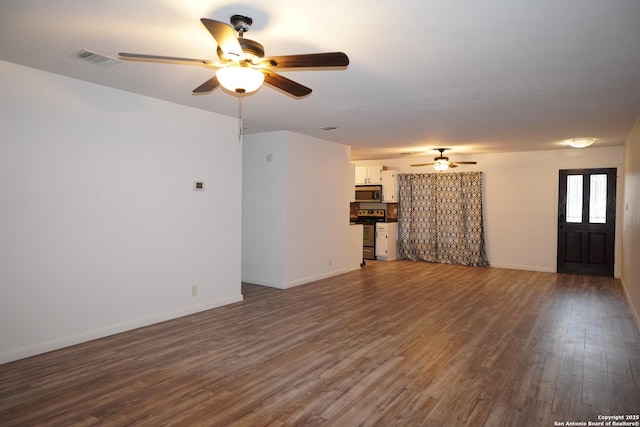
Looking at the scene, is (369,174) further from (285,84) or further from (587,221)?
(285,84)

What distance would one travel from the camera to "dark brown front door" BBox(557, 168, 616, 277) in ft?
24.8

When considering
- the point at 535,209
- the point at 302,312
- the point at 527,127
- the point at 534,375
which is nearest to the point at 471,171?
the point at 535,209

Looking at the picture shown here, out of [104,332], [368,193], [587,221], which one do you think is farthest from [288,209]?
[587,221]

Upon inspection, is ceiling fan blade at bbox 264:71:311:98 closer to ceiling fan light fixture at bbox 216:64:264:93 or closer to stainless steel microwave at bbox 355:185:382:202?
ceiling fan light fixture at bbox 216:64:264:93

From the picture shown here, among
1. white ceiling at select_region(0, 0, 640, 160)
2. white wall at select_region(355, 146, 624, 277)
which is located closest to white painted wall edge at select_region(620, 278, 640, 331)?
white wall at select_region(355, 146, 624, 277)

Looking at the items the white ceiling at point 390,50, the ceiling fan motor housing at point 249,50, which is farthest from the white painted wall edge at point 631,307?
the ceiling fan motor housing at point 249,50

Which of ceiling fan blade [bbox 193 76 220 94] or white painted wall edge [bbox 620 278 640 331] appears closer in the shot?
ceiling fan blade [bbox 193 76 220 94]

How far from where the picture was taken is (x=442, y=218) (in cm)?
921

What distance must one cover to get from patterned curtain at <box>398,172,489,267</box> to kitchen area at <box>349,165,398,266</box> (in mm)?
261

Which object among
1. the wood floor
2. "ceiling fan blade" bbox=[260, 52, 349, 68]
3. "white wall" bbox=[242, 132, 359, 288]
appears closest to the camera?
"ceiling fan blade" bbox=[260, 52, 349, 68]

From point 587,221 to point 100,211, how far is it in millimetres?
8379

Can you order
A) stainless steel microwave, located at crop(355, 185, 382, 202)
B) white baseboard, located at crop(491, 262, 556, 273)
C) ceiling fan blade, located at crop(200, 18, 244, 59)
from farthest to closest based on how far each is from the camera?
stainless steel microwave, located at crop(355, 185, 382, 202), white baseboard, located at crop(491, 262, 556, 273), ceiling fan blade, located at crop(200, 18, 244, 59)

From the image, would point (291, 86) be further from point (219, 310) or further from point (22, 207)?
point (219, 310)

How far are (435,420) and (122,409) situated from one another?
2.07m
